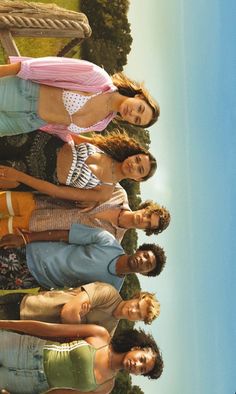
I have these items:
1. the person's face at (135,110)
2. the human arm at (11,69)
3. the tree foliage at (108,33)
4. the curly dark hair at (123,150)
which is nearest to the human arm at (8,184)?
the curly dark hair at (123,150)

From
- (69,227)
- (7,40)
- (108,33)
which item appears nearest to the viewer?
(69,227)

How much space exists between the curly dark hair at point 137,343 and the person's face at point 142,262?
0.85 m

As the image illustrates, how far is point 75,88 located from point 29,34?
3275 mm

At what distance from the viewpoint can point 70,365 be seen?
7180mm

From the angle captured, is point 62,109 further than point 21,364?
Yes

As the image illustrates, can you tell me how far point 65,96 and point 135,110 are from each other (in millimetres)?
896

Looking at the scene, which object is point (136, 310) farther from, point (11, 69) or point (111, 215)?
point (11, 69)

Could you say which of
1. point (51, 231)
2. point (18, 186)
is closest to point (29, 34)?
point (18, 186)

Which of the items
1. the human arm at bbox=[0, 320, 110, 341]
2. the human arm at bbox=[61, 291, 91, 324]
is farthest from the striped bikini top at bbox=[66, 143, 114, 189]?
the human arm at bbox=[0, 320, 110, 341]

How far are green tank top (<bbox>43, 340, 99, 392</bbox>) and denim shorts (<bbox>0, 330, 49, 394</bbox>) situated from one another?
10 centimetres

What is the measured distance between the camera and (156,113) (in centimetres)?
767

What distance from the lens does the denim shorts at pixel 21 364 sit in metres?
7.22

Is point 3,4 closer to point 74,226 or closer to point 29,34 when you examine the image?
point 29,34

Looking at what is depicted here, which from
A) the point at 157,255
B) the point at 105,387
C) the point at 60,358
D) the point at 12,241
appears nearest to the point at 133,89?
the point at 157,255
